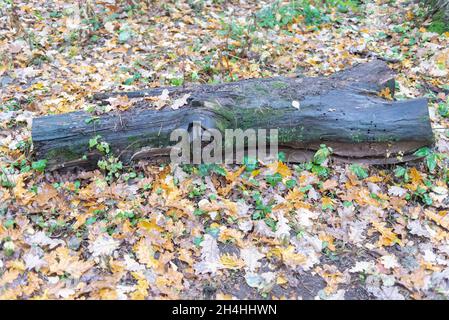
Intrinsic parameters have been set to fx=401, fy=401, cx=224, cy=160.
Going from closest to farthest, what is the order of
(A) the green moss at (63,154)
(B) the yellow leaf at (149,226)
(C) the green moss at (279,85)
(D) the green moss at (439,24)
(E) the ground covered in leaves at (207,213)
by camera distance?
(E) the ground covered in leaves at (207,213)
(B) the yellow leaf at (149,226)
(A) the green moss at (63,154)
(C) the green moss at (279,85)
(D) the green moss at (439,24)

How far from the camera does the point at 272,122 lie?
14.8ft

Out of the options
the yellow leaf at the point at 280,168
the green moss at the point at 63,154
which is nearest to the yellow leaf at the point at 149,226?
the green moss at the point at 63,154

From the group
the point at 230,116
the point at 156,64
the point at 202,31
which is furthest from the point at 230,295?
the point at 202,31

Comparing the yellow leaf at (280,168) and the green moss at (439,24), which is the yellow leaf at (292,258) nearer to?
the yellow leaf at (280,168)

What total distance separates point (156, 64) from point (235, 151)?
2666 mm

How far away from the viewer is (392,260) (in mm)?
3674

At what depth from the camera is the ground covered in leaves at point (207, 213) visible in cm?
345

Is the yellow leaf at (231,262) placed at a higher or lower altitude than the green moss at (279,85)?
lower

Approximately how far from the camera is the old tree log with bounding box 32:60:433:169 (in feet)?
14.0

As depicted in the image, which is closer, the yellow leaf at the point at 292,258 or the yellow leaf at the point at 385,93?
the yellow leaf at the point at 292,258

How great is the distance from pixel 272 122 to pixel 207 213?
4.20 feet

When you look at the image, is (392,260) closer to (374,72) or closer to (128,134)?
(374,72)

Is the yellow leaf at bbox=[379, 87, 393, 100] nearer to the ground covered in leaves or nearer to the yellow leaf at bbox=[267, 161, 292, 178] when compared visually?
the ground covered in leaves

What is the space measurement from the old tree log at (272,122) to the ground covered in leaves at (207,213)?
188mm
